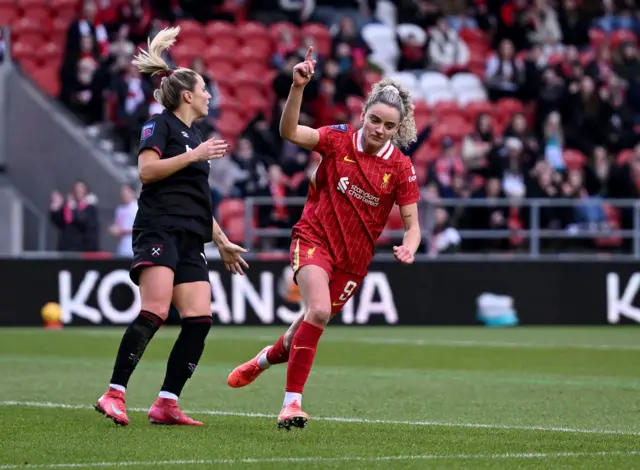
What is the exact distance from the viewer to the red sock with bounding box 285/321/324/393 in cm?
776

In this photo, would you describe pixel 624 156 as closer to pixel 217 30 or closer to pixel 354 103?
pixel 354 103

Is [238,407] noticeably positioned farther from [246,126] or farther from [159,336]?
[246,126]

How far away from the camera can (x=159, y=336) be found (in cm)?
1669

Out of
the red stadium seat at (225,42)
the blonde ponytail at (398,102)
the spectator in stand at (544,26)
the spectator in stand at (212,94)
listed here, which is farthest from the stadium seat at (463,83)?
the blonde ponytail at (398,102)

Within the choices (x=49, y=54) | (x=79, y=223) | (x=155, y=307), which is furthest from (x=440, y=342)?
(x=49, y=54)

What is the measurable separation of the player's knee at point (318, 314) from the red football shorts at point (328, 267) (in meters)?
0.29

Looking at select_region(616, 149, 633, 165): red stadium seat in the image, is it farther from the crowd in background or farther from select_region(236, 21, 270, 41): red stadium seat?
select_region(236, 21, 270, 41): red stadium seat

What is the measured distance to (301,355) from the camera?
782 centimetres

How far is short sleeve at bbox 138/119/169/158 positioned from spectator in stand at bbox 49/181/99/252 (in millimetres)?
11241

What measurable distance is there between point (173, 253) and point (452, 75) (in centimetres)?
1646

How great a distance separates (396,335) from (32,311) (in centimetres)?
505

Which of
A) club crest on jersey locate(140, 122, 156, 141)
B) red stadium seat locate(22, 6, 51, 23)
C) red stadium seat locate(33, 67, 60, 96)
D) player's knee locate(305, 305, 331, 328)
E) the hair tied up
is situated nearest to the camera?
Answer: player's knee locate(305, 305, 331, 328)

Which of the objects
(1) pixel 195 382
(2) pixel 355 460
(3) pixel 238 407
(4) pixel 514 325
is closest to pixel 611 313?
(4) pixel 514 325

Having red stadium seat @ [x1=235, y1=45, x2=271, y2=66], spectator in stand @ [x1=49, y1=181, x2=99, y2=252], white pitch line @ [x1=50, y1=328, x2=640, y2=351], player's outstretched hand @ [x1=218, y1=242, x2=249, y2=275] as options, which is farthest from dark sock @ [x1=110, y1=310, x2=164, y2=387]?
red stadium seat @ [x1=235, y1=45, x2=271, y2=66]
